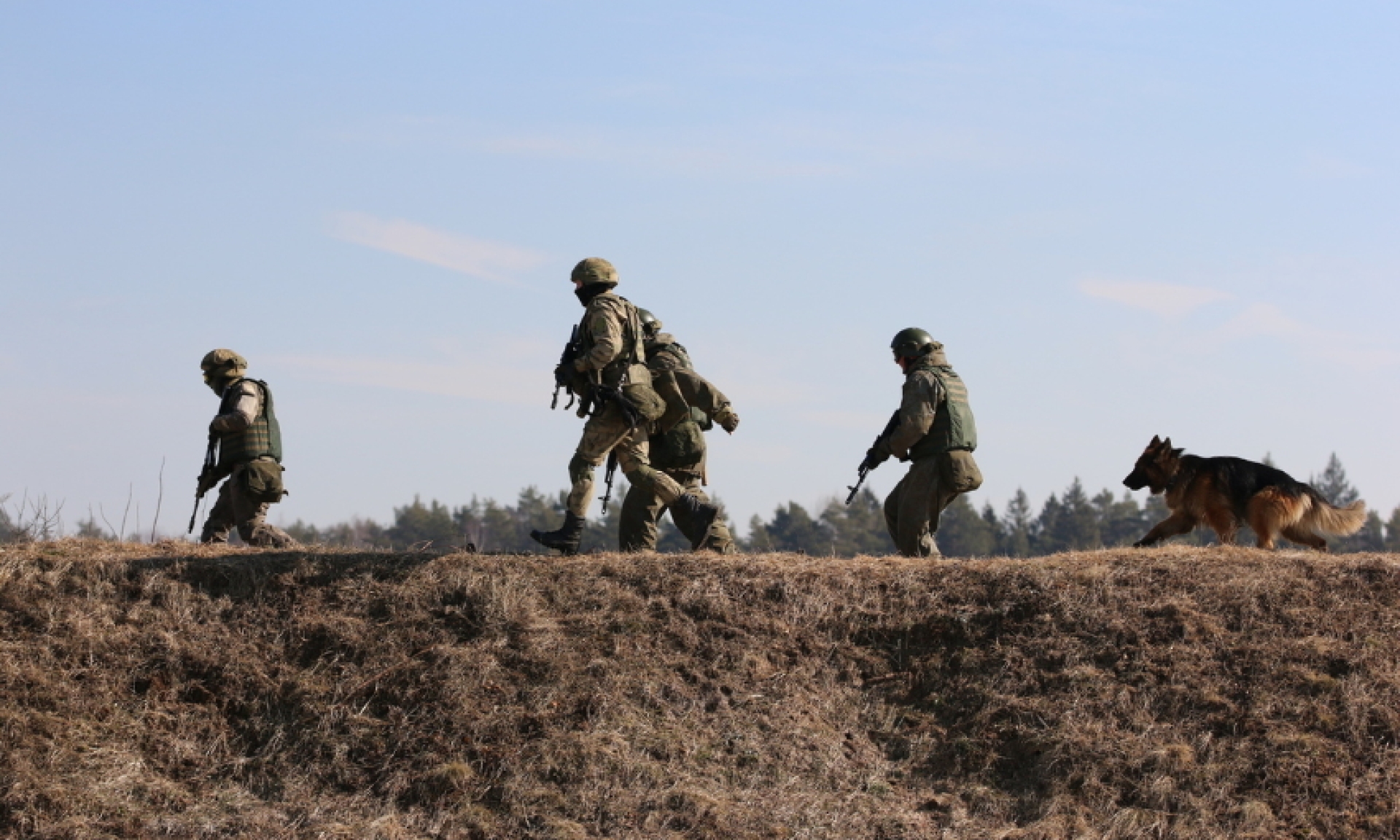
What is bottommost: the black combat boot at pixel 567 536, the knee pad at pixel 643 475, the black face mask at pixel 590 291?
the black combat boot at pixel 567 536

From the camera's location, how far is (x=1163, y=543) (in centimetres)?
1303

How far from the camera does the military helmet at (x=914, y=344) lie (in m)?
12.6

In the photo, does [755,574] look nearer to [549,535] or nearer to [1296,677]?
[549,535]

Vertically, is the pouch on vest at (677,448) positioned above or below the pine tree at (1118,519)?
below

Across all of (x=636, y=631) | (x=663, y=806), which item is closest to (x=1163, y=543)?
(x=636, y=631)

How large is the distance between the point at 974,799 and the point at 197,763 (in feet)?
15.4

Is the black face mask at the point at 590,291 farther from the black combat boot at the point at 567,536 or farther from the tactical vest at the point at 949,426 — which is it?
the tactical vest at the point at 949,426

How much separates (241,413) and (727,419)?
13.9ft

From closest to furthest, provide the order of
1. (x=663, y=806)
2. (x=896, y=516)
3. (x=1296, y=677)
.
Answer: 1. (x=663, y=806)
2. (x=1296, y=677)
3. (x=896, y=516)

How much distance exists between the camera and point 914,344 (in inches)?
497

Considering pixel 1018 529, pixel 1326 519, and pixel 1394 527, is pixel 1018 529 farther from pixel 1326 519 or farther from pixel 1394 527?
pixel 1326 519

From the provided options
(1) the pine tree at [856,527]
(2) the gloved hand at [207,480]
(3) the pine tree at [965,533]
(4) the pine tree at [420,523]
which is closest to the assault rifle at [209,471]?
(2) the gloved hand at [207,480]

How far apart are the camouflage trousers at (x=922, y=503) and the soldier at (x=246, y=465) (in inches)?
206

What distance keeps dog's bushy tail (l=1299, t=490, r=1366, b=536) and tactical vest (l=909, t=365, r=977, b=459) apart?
304 cm
